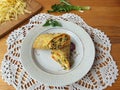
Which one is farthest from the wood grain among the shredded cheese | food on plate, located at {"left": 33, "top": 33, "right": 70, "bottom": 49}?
food on plate, located at {"left": 33, "top": 33, "right": 70, "bottom": 49}

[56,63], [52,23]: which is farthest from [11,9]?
[56,63]

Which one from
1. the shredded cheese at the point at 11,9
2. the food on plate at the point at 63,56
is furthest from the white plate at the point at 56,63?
the shredded cheese at the point at 11,9

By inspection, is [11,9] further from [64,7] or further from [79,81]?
[79,81]

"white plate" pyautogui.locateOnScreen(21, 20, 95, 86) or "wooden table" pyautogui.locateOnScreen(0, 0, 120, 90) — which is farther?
"wooden table" pyautogui.locateOnScreen(0, 0, 120, 90)

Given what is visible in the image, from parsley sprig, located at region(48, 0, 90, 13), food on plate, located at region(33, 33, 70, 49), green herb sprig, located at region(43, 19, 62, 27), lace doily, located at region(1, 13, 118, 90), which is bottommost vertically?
lace doily, located at region(1, 13, 118, 90)

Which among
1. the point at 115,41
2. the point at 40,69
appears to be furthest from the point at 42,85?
the point at 115,41

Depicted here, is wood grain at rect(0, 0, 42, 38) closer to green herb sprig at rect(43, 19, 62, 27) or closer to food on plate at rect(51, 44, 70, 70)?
green herb sprig at rect(43, 19, 62, 27)
